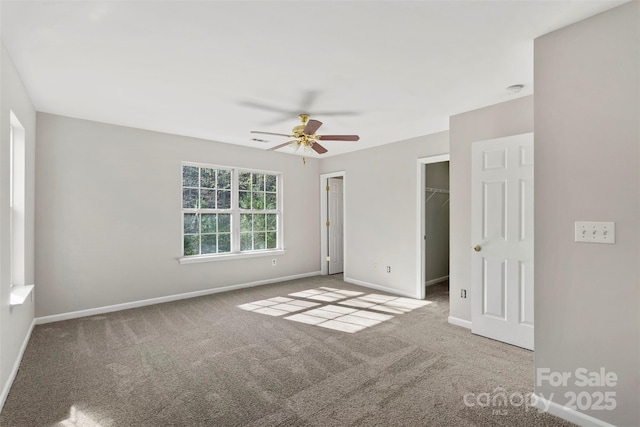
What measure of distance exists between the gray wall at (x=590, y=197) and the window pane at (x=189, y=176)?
174 inches

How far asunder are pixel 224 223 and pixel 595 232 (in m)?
4.64

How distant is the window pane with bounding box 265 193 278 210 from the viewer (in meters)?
5.68

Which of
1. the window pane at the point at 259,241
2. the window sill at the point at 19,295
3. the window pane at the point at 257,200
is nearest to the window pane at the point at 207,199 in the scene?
the window pane at the point at 257,200

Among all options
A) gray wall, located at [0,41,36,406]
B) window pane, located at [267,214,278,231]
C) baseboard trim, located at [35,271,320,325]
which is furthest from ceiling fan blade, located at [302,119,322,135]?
baseboard trim, located at [35,271,320,325]

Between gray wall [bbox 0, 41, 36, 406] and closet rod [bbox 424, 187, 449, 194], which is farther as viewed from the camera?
closet rod [bbox 424, 187, 449, 194]

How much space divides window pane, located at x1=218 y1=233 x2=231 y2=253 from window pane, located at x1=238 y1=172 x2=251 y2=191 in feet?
2.83

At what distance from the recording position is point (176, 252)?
4555 millimetres

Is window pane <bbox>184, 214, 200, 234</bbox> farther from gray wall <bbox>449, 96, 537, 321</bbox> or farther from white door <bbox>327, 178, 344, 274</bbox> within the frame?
gray wall <bbox>449, 96, 537, 321</bbox>

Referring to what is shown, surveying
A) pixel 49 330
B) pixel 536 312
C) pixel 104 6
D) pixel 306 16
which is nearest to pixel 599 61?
pixel 536 312

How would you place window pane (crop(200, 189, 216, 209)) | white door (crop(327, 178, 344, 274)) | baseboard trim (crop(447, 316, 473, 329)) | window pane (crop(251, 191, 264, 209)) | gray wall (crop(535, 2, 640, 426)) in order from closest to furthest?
gray wall (crop(535, 2, 640, 426)), baseboard trim (crop(447, 316, 473, 329)), window pane (crop(200, 189, 216, 209)), window pane (crop(251, 191, 264, 209)), white door (crop(327, 178, 344, 274))

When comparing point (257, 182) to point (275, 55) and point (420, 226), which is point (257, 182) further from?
point (275, 55)

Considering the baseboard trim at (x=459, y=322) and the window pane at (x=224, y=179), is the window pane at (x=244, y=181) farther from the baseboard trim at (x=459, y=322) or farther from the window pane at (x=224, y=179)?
the baseboard trim at (x=459, y=322)

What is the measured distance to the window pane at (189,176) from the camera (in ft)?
15.5

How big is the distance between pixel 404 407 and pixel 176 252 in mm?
3769
